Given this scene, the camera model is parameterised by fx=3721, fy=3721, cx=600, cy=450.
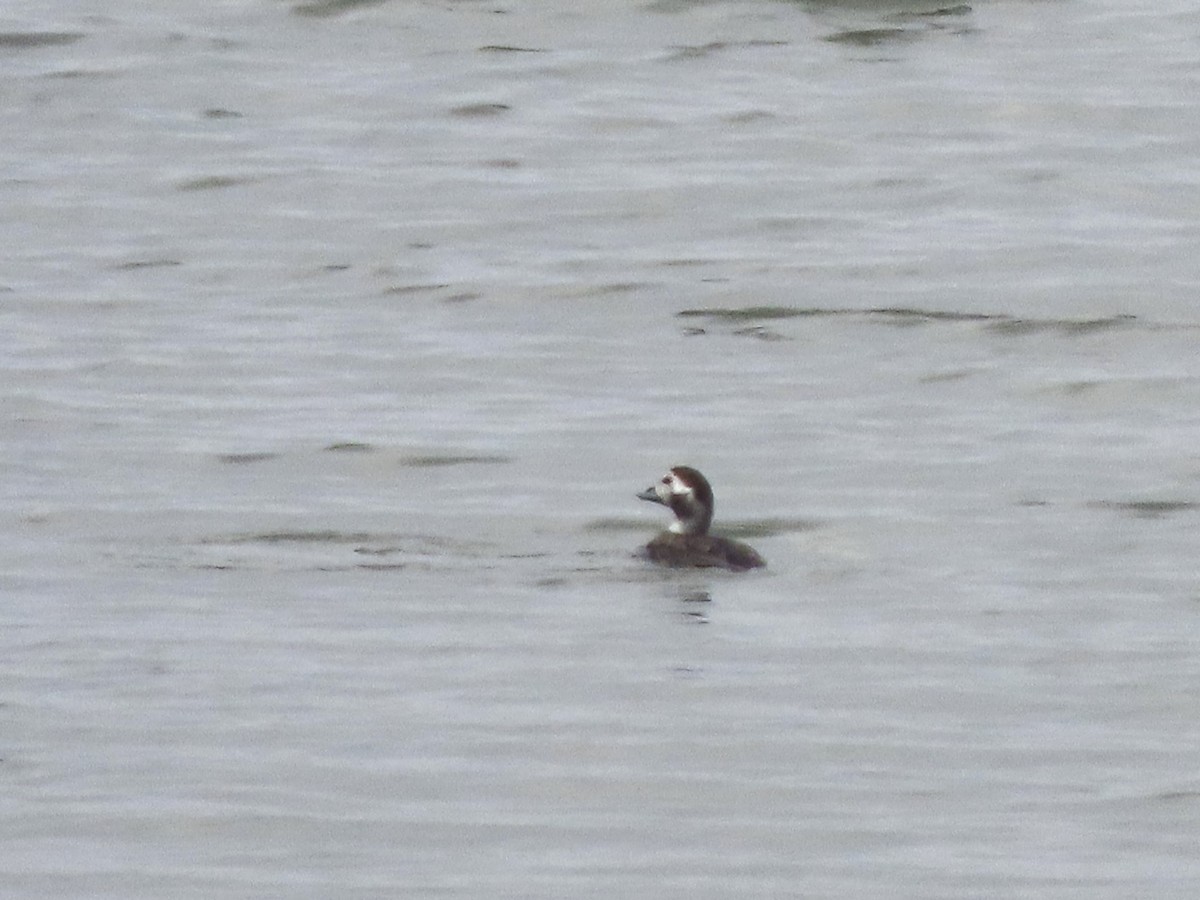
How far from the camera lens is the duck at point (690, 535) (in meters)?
14.3

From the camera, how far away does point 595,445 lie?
16.8 meters

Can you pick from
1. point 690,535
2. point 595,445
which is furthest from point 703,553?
point 595,445

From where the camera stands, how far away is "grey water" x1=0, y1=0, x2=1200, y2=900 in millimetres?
10328

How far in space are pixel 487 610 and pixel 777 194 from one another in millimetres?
10390

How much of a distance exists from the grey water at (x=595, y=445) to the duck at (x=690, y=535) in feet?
0.58

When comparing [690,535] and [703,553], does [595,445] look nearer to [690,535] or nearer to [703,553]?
[690,535]

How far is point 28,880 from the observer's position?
9.60 m

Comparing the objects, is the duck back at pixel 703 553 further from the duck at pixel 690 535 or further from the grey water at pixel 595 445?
the grey water at pixel 595 445

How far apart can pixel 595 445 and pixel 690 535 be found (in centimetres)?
230

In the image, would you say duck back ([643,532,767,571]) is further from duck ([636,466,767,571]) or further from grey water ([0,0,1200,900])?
grey water ([0,0,1200,900])

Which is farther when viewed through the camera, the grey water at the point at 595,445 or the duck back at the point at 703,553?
the duck back at the point at 703,553

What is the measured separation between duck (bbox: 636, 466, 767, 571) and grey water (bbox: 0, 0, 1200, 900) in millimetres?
177

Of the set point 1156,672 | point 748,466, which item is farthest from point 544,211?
point 1156,672

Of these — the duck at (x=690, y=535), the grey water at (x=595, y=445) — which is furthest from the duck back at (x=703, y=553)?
the grey water at (x=595, y=445)
